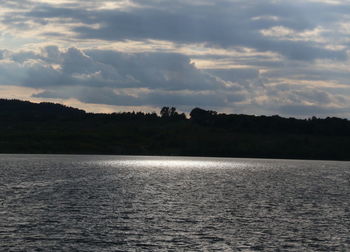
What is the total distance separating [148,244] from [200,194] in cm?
6284

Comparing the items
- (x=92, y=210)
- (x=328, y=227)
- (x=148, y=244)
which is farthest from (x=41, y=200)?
(x=328, y=227)

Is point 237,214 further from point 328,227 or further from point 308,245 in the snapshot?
point 308,245

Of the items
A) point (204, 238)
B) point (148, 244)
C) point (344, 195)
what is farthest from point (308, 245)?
point (344, 195)

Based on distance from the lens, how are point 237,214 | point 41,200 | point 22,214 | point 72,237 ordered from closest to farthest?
point 72,237 → point 22,214 → point 237,214 → point 41,200

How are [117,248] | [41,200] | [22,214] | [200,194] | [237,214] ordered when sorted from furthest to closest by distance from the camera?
[200,194] → [41,200] → [237,214] → [22,214] → [117,248]

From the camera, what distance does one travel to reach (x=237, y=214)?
85.1 meters

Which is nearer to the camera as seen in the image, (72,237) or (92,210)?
(72,237)

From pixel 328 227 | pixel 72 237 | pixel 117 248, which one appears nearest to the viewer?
pixel 117 248

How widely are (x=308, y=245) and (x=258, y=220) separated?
1879 centimetres

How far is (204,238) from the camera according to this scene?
206 ft

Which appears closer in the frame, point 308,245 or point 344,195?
point 308,245

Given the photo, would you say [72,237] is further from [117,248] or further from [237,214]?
[237,214]

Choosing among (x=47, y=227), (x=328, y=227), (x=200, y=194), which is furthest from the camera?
(x=200, y=194)

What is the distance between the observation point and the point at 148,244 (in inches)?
2315
